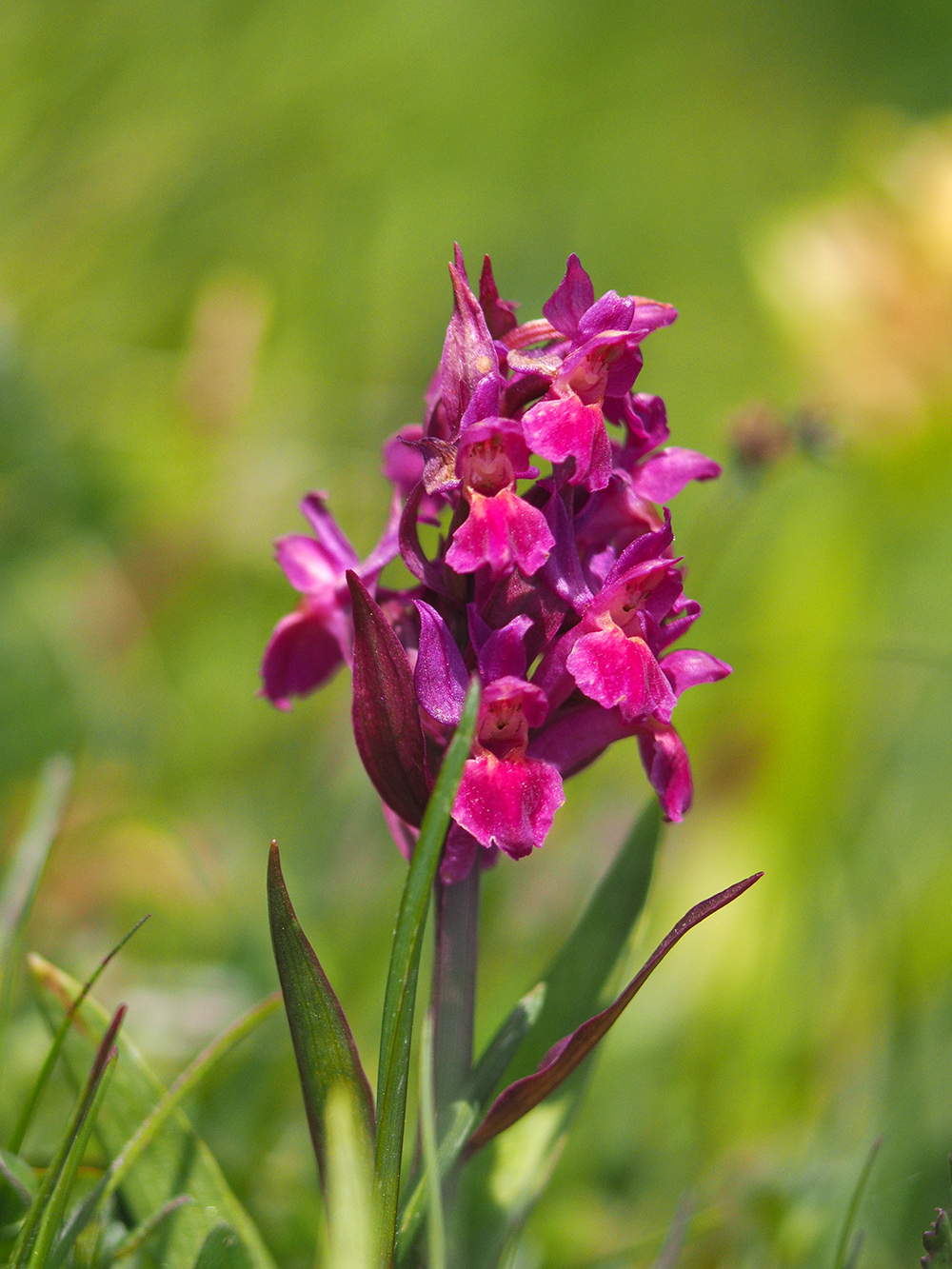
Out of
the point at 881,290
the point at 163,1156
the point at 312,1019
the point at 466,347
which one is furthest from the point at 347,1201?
the point at 881,290

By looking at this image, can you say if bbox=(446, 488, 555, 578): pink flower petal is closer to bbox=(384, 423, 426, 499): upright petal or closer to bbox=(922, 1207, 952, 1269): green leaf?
bbox=(384, 423, 426, 499): upright petal

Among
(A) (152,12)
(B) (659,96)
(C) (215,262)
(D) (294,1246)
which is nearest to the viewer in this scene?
(D) (294,1246)

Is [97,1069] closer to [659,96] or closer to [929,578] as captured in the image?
[929,578]

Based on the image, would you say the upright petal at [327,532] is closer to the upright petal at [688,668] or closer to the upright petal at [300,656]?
the upright petal at [300,656]

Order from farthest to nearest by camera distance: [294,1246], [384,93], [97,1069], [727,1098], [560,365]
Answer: [384,93] < [727,1098] < [294,1246] < [560,365] < [97,1069]

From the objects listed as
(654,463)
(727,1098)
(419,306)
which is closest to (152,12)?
(419,306)

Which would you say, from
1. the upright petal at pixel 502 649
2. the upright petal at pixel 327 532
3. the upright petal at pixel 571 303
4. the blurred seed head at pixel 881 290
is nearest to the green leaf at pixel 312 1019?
the upright petal at pixel 502 649

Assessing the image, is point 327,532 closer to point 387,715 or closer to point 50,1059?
point 387,715
